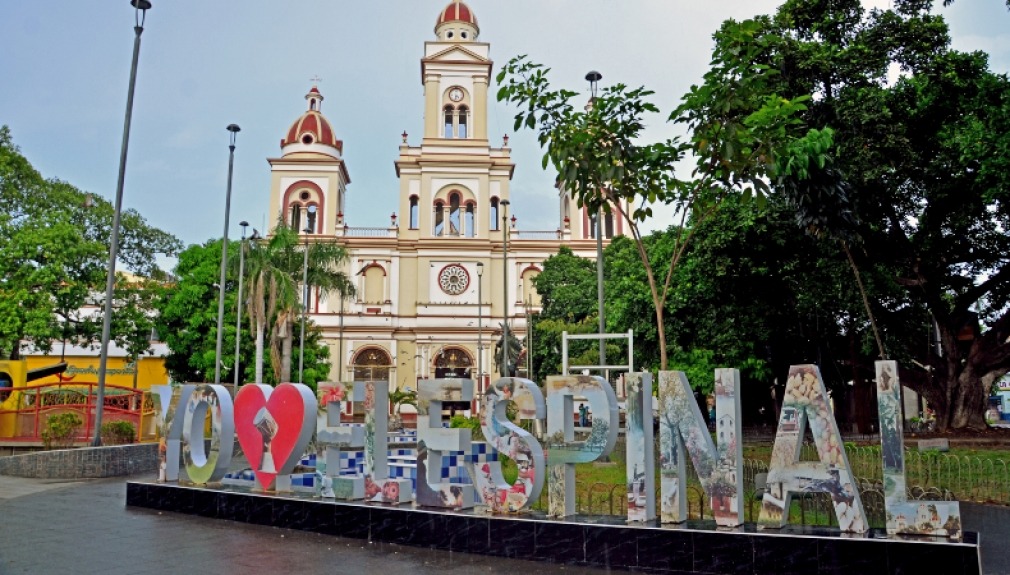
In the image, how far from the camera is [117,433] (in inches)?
651

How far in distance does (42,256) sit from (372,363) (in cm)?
2079

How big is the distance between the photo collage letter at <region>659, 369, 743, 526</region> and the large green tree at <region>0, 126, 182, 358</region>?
88.9ft

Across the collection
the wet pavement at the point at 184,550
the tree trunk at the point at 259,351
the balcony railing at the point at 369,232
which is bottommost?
the wet pavement at the point at 184,550

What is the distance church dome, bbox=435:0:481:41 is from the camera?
49.2 metres

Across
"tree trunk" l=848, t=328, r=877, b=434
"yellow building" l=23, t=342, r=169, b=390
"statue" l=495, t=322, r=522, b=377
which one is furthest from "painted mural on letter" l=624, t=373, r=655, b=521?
"yellow building" l=23, t=342, r=169, b=390

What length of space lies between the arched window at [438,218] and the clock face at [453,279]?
249 centimetres

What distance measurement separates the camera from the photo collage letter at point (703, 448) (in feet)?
21.1

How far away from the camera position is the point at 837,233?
642 inches

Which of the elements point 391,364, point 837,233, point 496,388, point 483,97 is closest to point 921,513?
point 496,388

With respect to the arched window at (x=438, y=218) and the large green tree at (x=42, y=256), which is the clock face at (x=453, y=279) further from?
the large green tree at (x=42, y=256)

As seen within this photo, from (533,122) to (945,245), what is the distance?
1504 centimetres

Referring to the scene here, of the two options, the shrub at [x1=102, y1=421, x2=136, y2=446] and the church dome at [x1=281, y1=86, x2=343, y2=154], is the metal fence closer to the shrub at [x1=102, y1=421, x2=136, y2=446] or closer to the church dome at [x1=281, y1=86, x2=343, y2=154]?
the shrub at [x1=102, y1=421, x2=136, y2=446]

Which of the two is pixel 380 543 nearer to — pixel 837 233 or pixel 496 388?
pixel 496 388

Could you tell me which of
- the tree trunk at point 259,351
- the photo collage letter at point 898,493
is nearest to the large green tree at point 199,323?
the tree trunk at point 259,351
